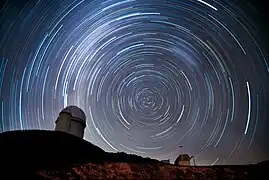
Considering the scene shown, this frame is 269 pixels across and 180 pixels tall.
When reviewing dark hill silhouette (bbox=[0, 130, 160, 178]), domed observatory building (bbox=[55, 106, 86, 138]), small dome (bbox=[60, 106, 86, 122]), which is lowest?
dark hill silhouette (bbox=[0, 130, 160, 178])

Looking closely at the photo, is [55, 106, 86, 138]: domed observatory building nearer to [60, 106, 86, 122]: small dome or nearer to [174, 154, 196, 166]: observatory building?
[60, 106, 86, 122]: small dome

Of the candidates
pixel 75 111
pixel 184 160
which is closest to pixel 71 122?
pixel 75 111

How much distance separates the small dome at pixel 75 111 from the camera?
25067mm

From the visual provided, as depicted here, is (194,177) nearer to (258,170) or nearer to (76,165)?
(258,170)

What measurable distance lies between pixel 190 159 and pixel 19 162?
30907mm

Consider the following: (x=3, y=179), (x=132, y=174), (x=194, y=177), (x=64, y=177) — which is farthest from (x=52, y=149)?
(x=194, y=177)

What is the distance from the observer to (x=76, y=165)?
18.2ft

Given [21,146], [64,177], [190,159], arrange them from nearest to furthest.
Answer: [64,177] < [21,146] < [190,159]

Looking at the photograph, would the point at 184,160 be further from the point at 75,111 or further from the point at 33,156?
the point at 33,156

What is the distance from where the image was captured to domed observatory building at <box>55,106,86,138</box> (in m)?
23.9

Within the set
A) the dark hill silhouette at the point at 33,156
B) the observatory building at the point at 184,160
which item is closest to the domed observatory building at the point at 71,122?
the dark hill silhouette at the point at 33,156

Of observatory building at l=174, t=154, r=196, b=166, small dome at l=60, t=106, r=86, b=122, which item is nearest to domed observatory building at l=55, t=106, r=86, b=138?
small dome at l=60, t=106, r=86, b=122

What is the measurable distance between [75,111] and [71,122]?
1672 mm

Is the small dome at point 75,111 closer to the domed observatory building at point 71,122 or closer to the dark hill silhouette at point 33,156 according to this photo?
the domed observatory building at point 71,122
